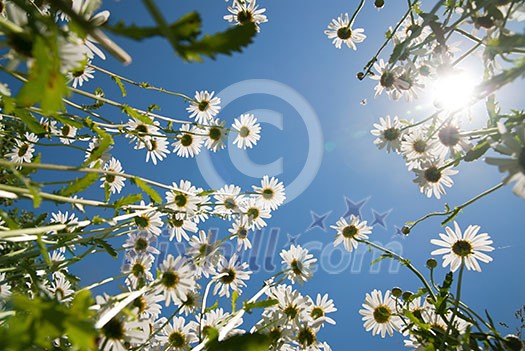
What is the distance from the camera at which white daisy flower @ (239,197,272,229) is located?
7.17ft

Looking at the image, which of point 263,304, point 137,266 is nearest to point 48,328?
point 263,304

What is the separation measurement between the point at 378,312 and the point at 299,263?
488 mm

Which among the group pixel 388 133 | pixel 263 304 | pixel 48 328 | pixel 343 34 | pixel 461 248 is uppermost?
pixel 343 34

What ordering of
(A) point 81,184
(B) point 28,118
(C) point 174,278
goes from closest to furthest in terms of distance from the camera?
1. (A) point 81,184
2. (B) point 28,118
3. (C) point 174,278

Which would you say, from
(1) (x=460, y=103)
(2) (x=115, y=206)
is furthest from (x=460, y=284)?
(2) (x=115, y=206)

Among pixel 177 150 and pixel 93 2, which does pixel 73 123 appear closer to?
pixel 93 2

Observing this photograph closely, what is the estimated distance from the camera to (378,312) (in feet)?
5.97

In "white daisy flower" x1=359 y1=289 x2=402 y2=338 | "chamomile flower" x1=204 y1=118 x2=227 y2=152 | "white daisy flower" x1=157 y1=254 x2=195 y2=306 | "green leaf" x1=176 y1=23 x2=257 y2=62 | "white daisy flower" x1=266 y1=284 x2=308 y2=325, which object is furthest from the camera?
"chamomile flower" x1=204 y1=118 x2=227 y2=152

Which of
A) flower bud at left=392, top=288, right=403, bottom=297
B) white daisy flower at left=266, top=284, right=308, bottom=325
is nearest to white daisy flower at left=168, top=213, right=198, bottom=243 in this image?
white daisy flower at left=266, top=284, right=308, bottom=325

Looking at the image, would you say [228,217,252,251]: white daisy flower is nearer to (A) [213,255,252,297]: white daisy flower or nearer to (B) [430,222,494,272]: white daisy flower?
(A) [213,255,252,297]: white daisy flower

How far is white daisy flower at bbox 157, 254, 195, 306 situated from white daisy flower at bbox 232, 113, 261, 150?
68.1 inches

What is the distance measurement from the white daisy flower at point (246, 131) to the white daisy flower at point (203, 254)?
1077 mm

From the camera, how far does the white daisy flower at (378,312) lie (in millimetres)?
1766

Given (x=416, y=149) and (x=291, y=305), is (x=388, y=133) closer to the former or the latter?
(x=416, y=149)
